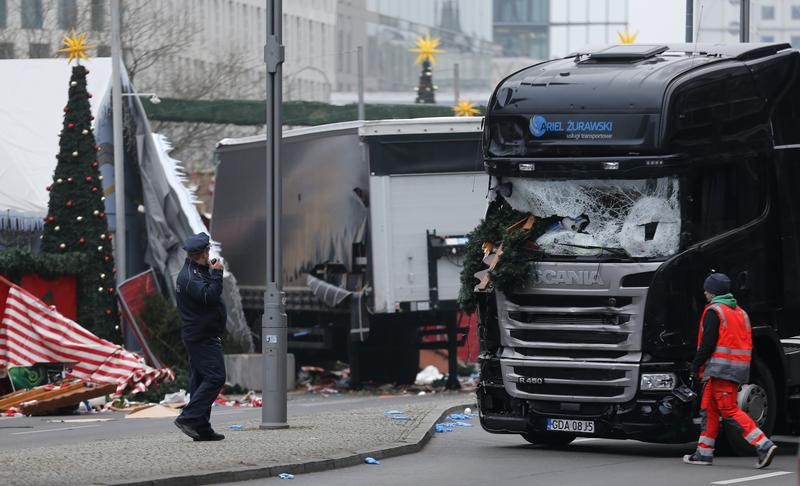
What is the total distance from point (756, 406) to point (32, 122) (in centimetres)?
2163

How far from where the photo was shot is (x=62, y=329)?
24.7 metres

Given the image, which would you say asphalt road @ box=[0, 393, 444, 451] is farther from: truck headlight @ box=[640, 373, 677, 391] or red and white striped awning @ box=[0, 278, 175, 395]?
truck headlight @ box=[640, 373, 677, 391]

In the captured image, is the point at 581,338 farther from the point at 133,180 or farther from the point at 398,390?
the point at 133,180

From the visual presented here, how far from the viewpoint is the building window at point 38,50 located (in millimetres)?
59062

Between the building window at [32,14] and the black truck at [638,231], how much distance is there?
4634cm

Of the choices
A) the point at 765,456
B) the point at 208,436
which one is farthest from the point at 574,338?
the point at 208,436

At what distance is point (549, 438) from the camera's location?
55.1 ft

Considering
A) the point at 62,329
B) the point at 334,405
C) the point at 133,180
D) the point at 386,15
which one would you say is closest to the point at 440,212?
the point at 334,405

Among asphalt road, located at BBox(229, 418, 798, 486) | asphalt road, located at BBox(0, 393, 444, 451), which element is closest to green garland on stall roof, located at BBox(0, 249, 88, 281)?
asphalt road, located at BBox(0, 393, 444, 451)

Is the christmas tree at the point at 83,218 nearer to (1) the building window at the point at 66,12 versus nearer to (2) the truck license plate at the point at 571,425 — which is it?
(2) the truck license plate at the point at 571,425

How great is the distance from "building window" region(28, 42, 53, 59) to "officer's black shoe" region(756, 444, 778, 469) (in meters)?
47.2

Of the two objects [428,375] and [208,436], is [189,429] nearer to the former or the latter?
[208,436]

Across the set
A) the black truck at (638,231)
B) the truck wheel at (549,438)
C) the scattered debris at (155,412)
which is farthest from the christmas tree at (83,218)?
the black truck at (638,231)

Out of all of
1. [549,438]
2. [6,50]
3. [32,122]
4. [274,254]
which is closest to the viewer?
[549,438]
